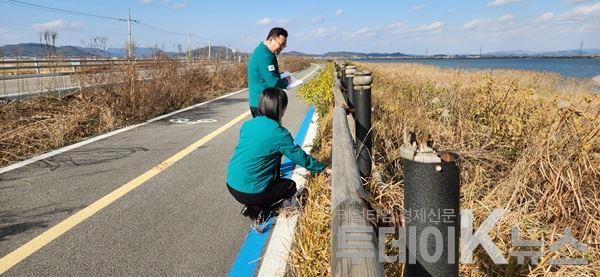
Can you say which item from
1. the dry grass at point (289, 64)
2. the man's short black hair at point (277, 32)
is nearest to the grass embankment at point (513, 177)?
the man's short black hair at point (277, 32)

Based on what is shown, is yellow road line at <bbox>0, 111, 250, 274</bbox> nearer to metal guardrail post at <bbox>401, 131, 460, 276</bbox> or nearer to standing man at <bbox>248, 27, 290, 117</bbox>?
standing man at <bbox>248, 27, 290, 117</bbox>

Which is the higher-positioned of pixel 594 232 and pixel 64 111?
pixel 64 111

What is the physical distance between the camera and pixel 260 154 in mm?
3570

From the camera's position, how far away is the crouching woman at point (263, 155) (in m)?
3.58

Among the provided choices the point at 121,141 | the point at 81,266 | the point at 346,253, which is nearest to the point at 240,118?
the point at 121,141

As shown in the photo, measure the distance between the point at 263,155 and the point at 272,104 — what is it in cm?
45

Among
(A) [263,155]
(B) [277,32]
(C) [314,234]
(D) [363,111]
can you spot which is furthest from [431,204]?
(B) [277,32]

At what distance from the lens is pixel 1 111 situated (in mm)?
6633

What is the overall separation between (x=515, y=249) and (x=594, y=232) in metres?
0.78

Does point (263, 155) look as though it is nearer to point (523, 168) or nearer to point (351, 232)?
point (351, 232)

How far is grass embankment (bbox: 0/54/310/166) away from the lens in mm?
6294

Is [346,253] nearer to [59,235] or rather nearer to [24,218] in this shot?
[59,235]

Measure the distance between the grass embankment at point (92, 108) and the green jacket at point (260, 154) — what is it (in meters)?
3.92

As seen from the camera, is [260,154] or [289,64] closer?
[260,154]
